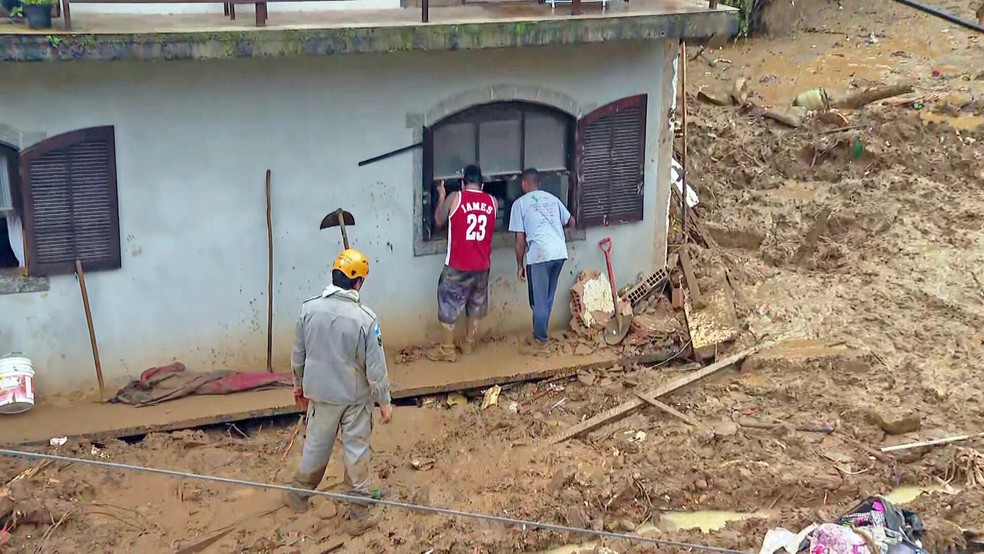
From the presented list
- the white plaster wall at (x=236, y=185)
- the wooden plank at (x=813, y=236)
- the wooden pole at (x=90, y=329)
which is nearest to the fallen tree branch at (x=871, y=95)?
the wooden plank at (x=813, y=236)

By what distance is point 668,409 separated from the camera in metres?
9.53

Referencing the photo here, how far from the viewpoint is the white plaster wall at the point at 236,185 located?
9062 millimetres

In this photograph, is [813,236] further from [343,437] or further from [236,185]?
[343,437]

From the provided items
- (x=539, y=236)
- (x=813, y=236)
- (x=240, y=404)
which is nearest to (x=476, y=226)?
(x=539, y=236)

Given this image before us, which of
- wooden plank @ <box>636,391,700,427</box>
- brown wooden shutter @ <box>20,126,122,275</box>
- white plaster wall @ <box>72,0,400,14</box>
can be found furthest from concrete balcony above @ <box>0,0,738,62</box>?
wooden plank @ <box>636,391,700,427</box>

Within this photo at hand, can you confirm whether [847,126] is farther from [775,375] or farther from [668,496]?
[668,496]

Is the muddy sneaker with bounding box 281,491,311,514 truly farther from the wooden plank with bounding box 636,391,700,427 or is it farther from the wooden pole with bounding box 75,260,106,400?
the wooden plank with bounding box 636,391,700,427

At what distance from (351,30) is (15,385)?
398cm

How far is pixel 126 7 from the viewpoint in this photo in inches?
367

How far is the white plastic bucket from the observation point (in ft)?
28.9

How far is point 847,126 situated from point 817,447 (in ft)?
21.7

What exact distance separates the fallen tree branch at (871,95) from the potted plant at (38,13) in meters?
10.8

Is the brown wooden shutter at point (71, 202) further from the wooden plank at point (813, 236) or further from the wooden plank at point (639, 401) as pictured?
the wooden plank at point (813, 236)

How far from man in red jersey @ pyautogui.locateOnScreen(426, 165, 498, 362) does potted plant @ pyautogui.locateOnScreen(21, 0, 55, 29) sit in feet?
12.1
